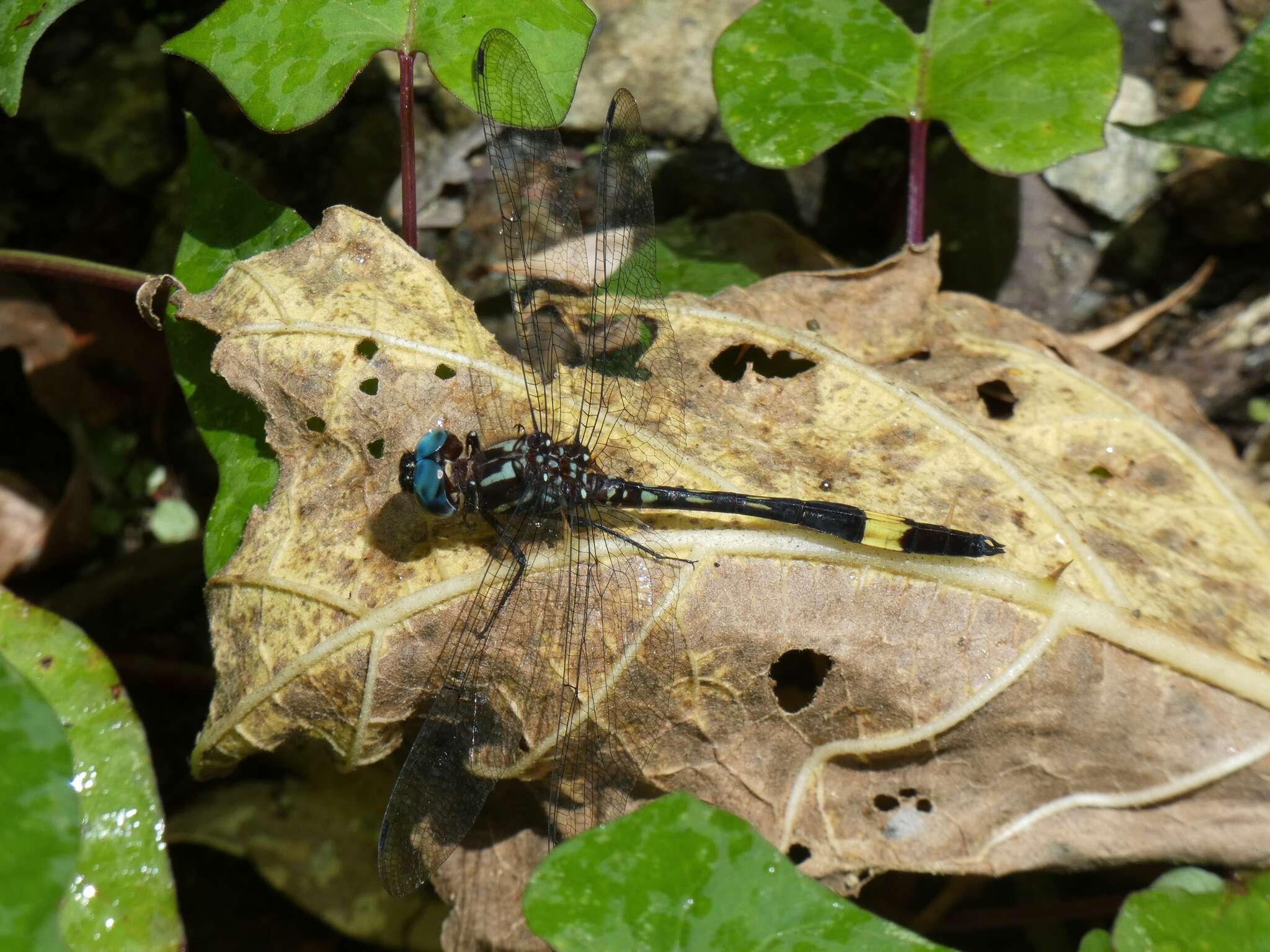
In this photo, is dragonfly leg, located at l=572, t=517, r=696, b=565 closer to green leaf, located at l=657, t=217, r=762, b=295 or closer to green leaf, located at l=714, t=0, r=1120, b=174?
green leaf, located at l=657, t=217, r=762, b=295

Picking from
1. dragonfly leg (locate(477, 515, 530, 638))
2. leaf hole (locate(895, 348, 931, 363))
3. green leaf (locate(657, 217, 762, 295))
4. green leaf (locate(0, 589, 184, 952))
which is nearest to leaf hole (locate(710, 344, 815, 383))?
leaf hole (locate(895, 348, 931, 363))

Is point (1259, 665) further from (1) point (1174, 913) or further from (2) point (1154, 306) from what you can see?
(2) point (1154, 306)

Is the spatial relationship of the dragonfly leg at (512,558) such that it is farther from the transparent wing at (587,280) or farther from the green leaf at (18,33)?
the green leaf at (18,33)

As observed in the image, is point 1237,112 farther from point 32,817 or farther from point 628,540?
point 32,817

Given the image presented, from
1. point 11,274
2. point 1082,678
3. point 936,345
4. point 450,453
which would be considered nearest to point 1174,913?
point 1082,678

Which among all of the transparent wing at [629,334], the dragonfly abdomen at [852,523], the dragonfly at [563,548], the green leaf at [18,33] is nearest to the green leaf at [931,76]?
the transparent wing at [629,334]
